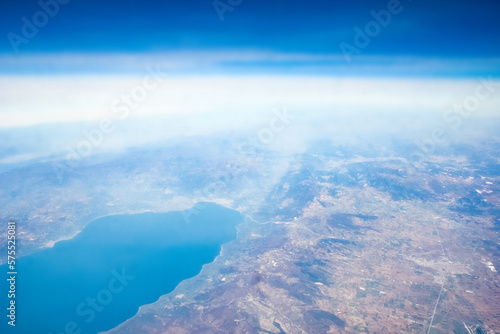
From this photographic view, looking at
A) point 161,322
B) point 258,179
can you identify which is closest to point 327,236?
point 161,322

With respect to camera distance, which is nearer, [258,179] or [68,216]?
[68,216]

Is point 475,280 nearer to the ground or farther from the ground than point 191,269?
farther from the ground

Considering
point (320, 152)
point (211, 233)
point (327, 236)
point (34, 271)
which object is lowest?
point (34, 271)

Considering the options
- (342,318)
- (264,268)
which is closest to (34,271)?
(264,268)

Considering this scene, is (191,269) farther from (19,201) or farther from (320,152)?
(320,152)

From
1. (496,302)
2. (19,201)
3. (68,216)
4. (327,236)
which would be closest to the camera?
(496,302)

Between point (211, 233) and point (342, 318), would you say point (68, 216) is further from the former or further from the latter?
point (342, 318)

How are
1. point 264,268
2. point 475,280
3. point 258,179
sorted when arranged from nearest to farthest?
1. point 475,280
2. point 264,268
3. point 258,179
